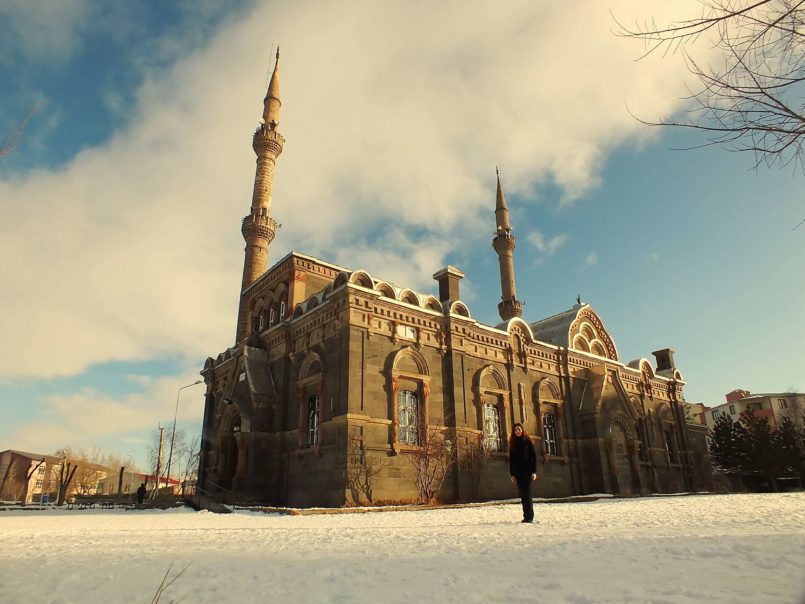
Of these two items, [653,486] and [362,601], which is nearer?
[362,601]

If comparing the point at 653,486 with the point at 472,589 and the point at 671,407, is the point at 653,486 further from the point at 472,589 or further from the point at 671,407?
the point at 472,589

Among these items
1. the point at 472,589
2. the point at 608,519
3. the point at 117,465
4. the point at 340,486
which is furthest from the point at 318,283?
the point at 117,465

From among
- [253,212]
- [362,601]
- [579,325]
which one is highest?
[253,212]

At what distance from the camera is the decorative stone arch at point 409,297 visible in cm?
1988

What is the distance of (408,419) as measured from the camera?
61.0 feet

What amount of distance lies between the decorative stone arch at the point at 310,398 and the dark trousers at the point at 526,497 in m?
10.3

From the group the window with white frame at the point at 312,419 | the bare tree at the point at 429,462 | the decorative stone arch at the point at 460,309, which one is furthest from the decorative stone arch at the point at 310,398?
the decorative stone arch at the point at 460,309

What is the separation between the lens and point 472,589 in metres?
3.74

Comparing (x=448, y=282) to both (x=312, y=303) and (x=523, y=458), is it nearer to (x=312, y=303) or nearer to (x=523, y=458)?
(x=312, y=303)

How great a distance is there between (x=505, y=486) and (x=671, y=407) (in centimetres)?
1573

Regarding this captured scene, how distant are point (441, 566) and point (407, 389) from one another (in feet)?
46.9

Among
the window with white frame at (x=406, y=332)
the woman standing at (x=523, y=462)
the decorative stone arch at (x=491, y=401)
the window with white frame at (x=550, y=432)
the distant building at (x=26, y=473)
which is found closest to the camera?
the woman standing at (x=523, y=462)

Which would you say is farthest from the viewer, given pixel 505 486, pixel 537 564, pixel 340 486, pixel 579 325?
pixel 579 325

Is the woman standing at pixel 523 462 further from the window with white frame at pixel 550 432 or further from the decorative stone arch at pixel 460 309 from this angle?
the window with white frame at pixel 550 432
